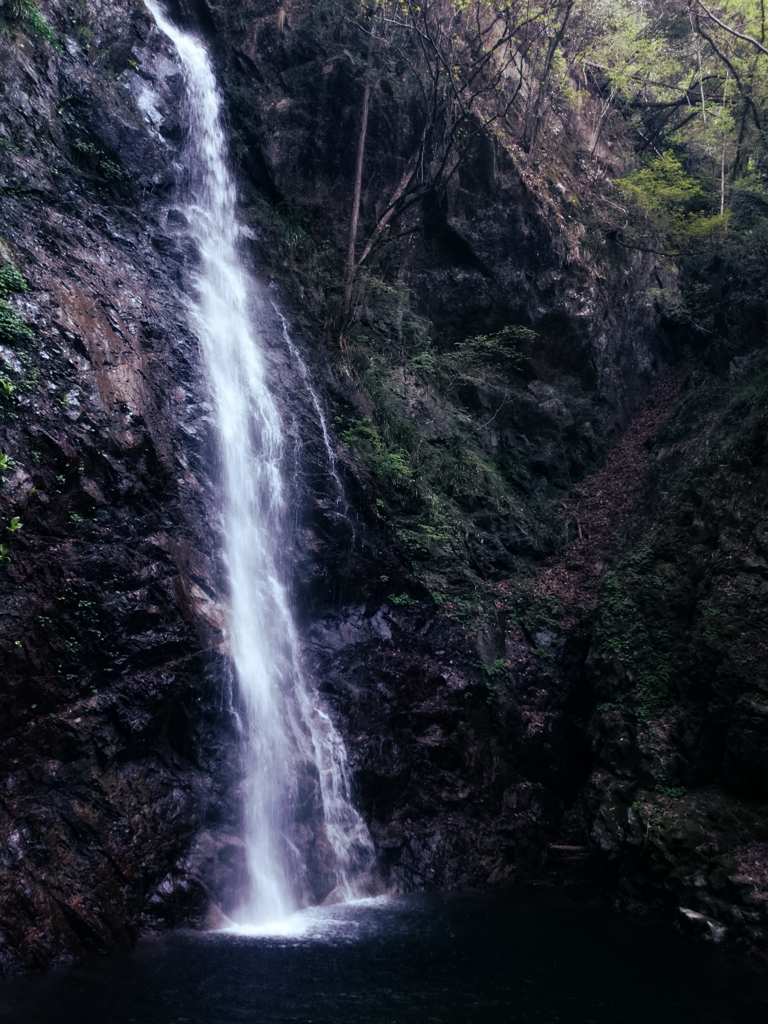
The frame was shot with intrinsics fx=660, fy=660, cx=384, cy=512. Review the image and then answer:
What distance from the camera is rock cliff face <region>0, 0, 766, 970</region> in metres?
7.46

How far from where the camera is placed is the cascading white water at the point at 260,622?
345 inches

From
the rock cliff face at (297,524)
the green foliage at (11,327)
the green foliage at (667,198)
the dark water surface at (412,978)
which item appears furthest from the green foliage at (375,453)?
the green foliage at (667,198)

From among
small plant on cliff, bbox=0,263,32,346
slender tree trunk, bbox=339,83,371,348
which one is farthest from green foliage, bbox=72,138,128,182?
slender tree trunk, bbox=339,83,371,348

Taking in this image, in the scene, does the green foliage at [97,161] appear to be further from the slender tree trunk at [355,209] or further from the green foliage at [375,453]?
the green foliage at [375,453]

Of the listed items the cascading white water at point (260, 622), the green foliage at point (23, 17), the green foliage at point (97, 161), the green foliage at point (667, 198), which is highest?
the green foliage at point (667, 198)

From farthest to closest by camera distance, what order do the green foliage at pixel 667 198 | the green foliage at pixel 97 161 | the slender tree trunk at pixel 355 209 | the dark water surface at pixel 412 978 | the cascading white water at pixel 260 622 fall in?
the green foliage at pixel 667 198 → the slender tree trunk at pixel 355 209 → the green foliage at pixel 97 161 → the cascading white water at pixel 260 622 → the dark water surface at pixel 412 978

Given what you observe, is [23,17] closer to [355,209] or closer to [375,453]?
[355,209]

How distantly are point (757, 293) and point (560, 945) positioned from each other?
14701mm

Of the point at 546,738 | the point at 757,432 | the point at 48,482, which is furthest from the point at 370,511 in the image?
the point at 757,432

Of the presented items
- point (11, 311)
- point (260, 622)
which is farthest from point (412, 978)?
point (11, 311)

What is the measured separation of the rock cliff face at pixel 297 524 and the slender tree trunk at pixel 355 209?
52 cm

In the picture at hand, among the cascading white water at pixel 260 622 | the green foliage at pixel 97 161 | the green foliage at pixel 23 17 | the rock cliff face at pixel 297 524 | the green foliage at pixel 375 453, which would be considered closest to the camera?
the rock cliff face at pixel 297 524

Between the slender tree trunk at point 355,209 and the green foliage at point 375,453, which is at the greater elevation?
the slender tree trunk at point 355,209

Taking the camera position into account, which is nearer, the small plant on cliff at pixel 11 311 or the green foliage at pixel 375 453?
the small plant on cliff at pixel 11 311
